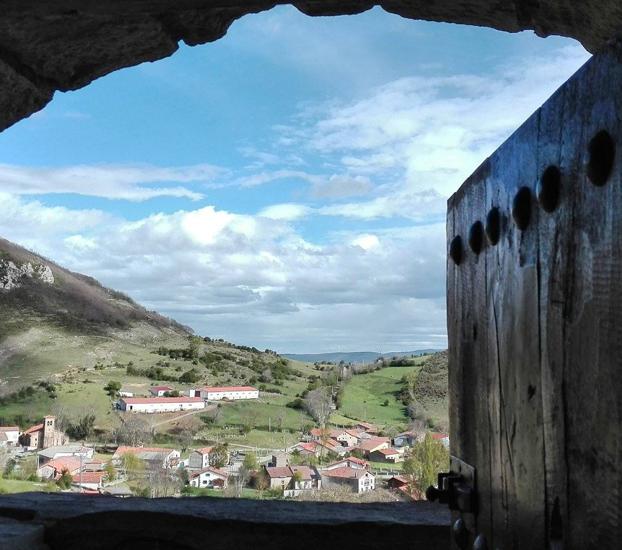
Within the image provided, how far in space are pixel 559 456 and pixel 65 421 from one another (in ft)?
11.9

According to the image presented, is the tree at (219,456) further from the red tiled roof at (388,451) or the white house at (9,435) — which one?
the white house at (9,435)

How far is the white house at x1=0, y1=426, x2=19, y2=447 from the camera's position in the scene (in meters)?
3.52

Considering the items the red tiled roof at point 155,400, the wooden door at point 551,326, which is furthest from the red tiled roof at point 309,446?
the wooden door at point 551,326

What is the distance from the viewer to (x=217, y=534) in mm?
1900

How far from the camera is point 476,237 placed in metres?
1.16

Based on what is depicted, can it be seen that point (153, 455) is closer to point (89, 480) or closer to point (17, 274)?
point (89, 480)

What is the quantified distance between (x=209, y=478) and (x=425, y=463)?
1045 mm

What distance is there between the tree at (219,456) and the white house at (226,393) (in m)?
0.79

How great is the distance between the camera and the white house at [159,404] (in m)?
4.32

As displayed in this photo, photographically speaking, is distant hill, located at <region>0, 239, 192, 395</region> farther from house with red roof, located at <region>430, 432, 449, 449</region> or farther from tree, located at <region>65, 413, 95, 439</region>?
house with red roof, located at <region>430, 432, 449, 449</region>

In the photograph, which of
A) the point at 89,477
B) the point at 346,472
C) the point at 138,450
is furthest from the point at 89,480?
the point at 346,472

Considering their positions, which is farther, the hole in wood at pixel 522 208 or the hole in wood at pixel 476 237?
the hole in wood at pixel 476 237

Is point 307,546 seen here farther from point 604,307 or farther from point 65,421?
point 65,421

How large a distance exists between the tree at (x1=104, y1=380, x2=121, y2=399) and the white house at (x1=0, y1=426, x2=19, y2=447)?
86 cm
